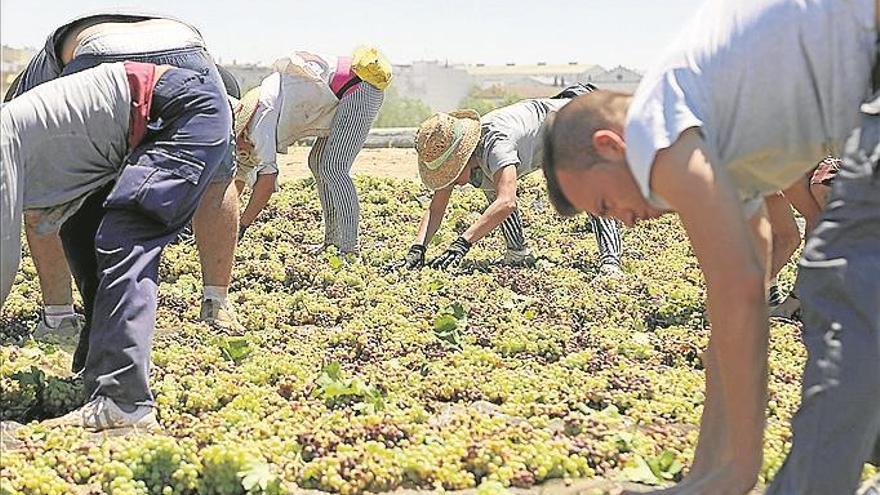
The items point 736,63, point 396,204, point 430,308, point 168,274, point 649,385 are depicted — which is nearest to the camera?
point 736,63

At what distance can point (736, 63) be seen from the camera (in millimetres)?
2363

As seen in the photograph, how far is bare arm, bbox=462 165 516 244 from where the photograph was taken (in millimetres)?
6465

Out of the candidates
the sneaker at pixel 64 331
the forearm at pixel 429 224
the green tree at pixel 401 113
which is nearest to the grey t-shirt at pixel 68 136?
the sneaker at pixel 64 331

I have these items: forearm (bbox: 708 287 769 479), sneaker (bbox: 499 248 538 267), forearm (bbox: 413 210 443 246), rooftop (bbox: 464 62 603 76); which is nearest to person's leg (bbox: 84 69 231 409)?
forearm (bbox: 708 287 769 479)

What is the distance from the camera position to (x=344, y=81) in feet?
24.0

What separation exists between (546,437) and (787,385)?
1135 mm

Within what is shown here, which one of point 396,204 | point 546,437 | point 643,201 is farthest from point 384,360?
point 396,204

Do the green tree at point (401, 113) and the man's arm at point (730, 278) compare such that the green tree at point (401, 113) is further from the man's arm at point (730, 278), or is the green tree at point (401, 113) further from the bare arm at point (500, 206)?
the man's arm at point (730, 278)

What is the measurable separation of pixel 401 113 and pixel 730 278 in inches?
965

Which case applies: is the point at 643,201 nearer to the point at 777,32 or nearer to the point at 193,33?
the point at 777,32

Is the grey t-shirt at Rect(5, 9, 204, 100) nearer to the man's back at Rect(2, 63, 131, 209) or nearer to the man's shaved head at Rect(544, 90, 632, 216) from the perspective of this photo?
the man's back at Rect(2, 63, 131, 209)

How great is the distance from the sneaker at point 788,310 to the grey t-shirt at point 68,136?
2937 millimetres

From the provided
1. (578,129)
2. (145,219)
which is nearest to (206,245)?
(145,219)

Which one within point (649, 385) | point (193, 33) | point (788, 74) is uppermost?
point (788, 74)
